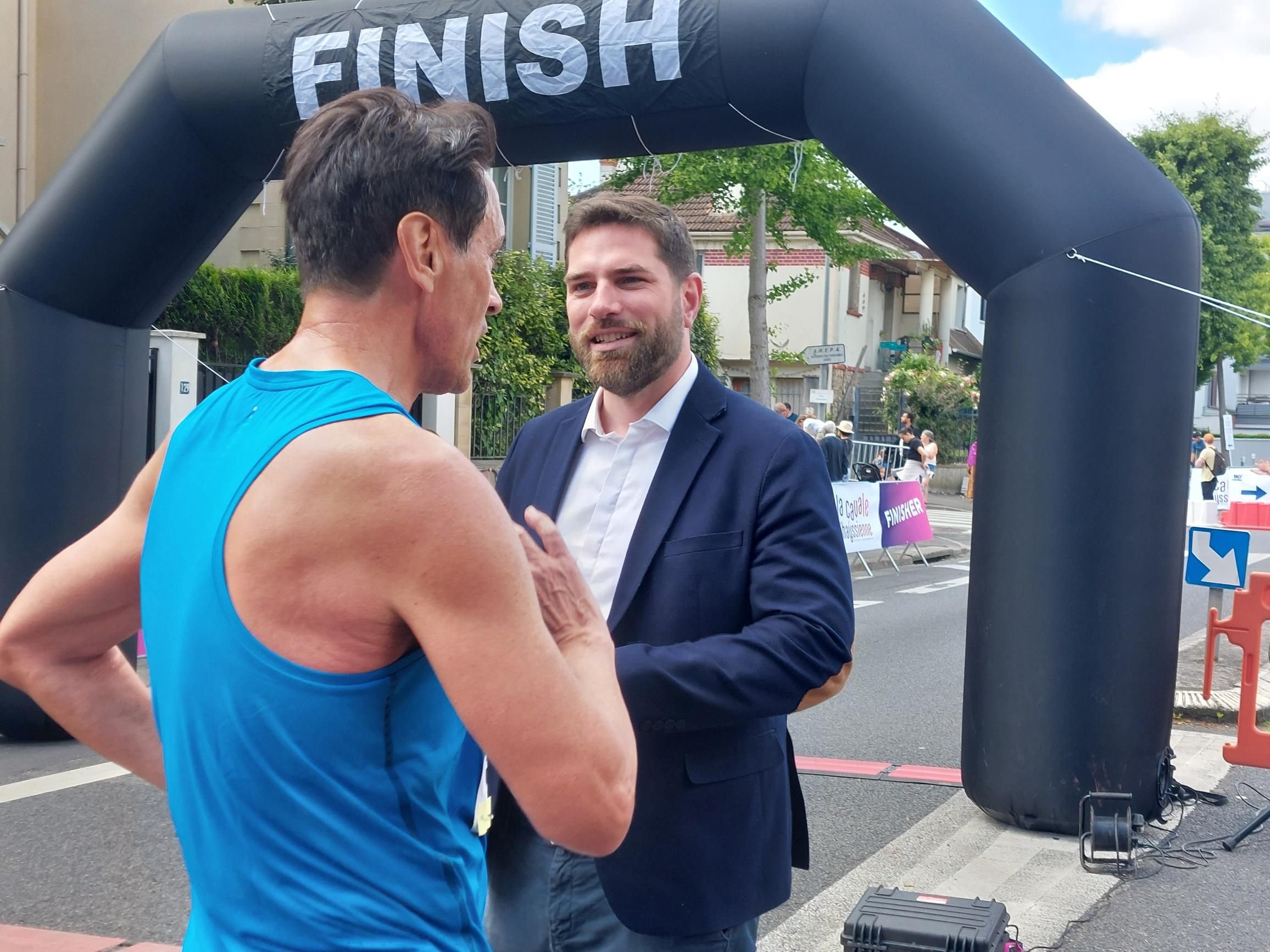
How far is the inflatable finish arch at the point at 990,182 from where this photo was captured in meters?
4.93

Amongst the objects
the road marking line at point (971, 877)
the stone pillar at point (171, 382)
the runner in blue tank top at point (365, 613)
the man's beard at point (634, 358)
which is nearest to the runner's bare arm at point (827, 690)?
the man's beard at point (634, 358)

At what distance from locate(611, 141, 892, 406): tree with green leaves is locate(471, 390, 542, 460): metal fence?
11.8 ft

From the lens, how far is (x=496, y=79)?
5.68 meters

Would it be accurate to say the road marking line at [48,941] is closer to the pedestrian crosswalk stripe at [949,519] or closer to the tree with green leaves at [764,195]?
the tree with green leaves at [764,195]

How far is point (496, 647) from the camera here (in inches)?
49.0

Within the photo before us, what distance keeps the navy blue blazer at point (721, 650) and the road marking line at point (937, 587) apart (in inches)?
454

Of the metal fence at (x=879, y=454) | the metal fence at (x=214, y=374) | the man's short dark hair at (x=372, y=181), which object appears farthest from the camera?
the metal fence at (x=879, y=454)

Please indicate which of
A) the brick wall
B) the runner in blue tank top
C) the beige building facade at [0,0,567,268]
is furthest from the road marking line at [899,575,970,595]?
the brick wall

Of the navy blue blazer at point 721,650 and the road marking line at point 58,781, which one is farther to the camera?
the road marking line at point 58,781

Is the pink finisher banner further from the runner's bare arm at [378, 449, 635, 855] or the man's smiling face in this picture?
the runner's bare arm at [378, 449, 635, 855]

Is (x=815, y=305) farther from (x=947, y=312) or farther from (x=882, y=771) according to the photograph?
(x=882, y=771)

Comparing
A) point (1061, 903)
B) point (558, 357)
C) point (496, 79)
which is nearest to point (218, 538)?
point (1061, 903)

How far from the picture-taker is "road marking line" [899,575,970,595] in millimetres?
14148

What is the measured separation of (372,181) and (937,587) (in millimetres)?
13901
